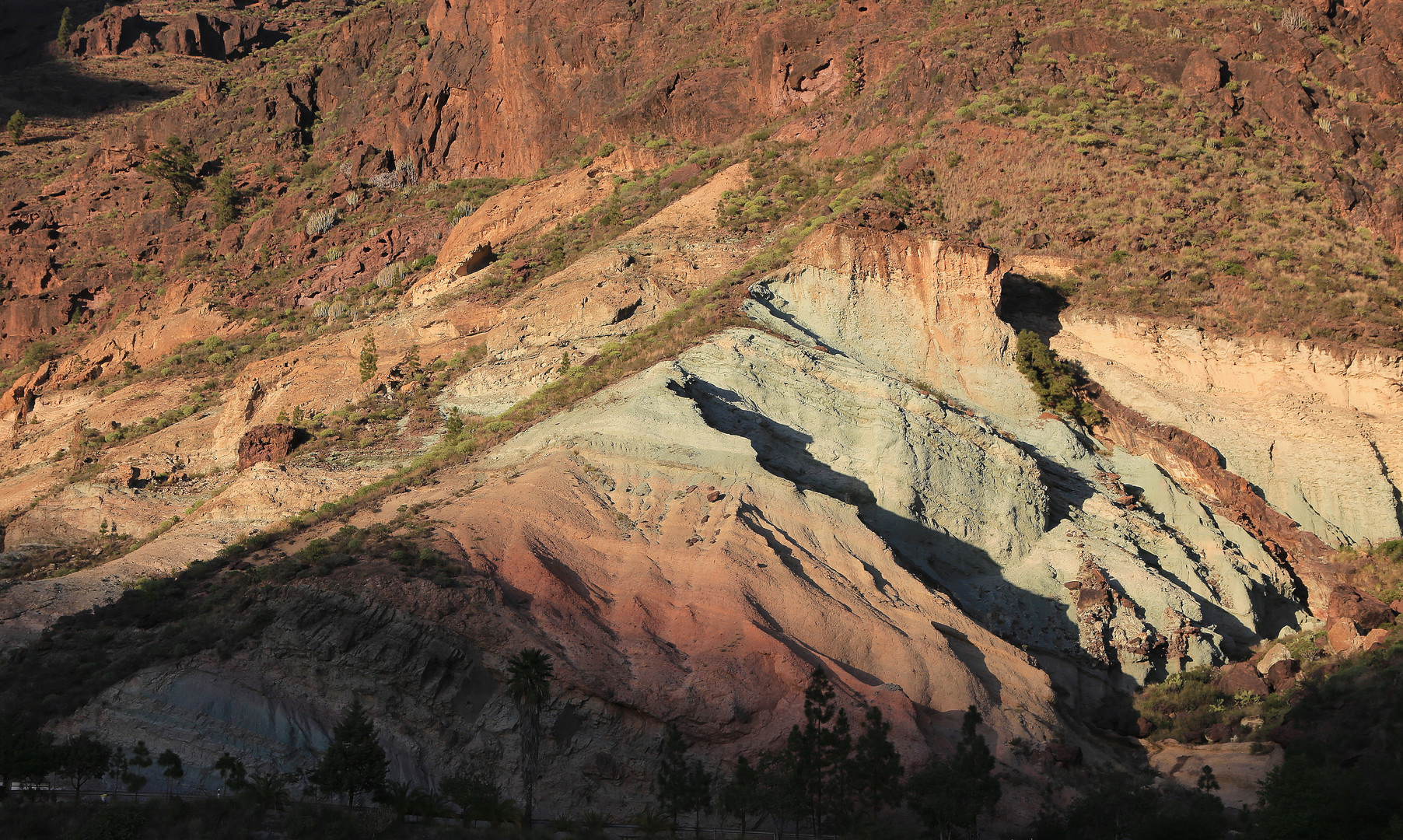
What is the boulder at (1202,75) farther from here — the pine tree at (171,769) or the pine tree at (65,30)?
the pine tree at (65,30)

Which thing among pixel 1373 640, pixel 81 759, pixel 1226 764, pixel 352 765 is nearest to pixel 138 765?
pixel 81 759

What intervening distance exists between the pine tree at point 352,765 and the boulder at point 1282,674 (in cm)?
2376

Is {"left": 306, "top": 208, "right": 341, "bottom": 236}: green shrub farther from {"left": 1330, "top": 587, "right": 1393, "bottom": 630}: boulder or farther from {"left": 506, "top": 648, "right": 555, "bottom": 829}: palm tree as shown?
{"left": 1330, "top": 587, "right": 1393, "bottom": 630}: boulder

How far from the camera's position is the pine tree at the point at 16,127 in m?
82.1

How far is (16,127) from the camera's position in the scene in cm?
8238

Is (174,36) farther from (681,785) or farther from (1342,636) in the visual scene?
(1342,636)

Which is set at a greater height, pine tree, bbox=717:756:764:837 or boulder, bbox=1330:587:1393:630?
pine tree, bbox=717:756:764:837

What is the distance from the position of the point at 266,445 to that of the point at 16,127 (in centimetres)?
5988

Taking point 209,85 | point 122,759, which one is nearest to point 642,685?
point 122,759

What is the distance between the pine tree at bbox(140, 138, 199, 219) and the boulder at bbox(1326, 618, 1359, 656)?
227ft

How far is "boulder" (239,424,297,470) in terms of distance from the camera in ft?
133

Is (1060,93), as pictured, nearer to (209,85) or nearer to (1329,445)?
(1329,445)

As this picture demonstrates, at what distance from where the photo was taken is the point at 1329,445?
40.6 meters

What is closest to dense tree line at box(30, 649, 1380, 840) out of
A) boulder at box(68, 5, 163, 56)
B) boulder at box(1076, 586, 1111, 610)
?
→ boulder at box(1076, 586, 1111, 610)
